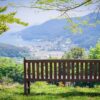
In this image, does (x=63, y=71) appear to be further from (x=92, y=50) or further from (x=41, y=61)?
(x=92, y=50)

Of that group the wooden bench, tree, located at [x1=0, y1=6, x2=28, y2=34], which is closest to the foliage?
tree, located at [x1=0, y1=6, x2=28, y2=34]

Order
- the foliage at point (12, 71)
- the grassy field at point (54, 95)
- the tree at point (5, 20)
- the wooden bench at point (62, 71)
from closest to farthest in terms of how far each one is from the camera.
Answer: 1. the grassy field at point (54, 95)
2. the wooden bench at point (62, 71)
3. the tree at point (5, 20)
4. the foliage at point (12, 71)

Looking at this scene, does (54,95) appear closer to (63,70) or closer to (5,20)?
(63,70)

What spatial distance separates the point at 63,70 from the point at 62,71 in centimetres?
6

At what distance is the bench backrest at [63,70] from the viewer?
11.9 metres

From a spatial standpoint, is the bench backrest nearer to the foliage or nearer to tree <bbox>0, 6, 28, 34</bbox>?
tree <bbox>0, 6, 28, 34</bbox>

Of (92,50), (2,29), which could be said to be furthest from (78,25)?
(92,50)

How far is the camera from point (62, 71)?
39.0 feet

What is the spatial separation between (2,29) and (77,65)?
7.62 metres

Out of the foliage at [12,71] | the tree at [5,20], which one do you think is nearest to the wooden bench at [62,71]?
the tree at [5,20]

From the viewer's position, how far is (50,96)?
1078cm

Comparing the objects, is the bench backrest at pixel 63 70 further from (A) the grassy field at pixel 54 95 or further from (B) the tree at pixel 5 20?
(B) the tree at pixel 5 20

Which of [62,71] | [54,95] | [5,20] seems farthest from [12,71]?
[54,95]

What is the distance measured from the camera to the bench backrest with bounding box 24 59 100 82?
11852 millimetres
